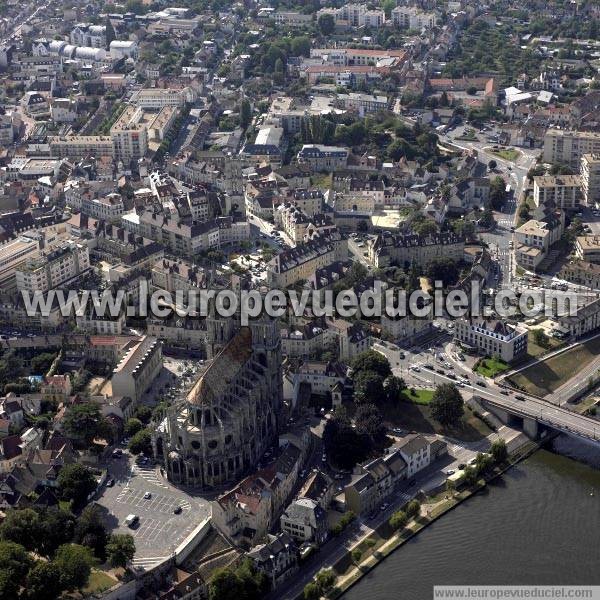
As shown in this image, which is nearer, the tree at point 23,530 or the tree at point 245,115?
the tree at point 23,530

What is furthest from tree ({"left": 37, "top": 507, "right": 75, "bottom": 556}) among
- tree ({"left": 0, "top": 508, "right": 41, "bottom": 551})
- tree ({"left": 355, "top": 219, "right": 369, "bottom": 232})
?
tree ({"left": 355, "top": 219, "right": 369, "bottom": 232})

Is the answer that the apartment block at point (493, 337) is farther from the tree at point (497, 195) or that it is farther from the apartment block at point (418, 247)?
the tree at point (497, 195)

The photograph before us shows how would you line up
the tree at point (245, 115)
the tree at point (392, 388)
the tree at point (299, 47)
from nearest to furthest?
the tree at point (392, 388) < the tree at point (245, 115) < the tree at point (299, 47)

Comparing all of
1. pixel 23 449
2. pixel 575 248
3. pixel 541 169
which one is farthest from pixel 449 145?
pixel 23 449

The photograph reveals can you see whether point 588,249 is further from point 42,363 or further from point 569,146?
point 42,363

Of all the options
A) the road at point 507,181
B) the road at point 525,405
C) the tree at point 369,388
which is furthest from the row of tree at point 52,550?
the road at point 507,181
